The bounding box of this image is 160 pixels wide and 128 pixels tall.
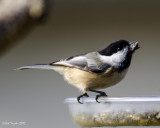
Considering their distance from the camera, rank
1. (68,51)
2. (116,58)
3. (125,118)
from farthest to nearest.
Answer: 1. (68,51)
2. (116,58)
3. (125,118)

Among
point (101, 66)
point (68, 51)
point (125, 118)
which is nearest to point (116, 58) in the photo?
point (101, 66)

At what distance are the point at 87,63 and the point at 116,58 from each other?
11cm

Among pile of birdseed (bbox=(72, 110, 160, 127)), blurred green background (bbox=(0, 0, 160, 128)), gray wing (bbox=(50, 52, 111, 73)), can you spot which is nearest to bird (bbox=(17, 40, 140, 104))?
gray wing (bbox=(50, 52, 111, 73))

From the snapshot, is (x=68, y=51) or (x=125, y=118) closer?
(x=125, y=118)

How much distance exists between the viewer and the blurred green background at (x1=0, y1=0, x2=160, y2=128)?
6.87 ft

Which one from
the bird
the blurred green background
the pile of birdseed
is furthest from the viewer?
the blurred green background

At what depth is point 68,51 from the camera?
2277 millimetres

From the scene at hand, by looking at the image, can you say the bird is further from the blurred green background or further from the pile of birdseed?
A: the blurred green background

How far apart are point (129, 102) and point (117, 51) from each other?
1.59ft

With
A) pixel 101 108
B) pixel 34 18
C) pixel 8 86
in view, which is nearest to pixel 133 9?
pixel 8 86

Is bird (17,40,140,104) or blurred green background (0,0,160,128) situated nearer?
bird (17,40,140,104)

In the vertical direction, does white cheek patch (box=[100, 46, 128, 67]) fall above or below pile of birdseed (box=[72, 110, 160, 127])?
above

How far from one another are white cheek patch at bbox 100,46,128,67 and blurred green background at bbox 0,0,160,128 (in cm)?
71

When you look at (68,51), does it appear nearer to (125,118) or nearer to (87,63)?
(87,63)
